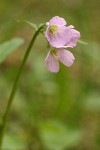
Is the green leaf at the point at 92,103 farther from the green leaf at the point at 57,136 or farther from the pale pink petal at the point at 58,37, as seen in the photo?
the pale pink petal at the point at 58,37

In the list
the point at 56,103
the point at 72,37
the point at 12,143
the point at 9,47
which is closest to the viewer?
the point at 72,37

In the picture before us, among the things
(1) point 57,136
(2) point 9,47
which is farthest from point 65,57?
(1) point 57,136

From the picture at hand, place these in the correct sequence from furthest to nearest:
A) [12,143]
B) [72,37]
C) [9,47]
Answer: [12,143]
[9,47]
[72,37]

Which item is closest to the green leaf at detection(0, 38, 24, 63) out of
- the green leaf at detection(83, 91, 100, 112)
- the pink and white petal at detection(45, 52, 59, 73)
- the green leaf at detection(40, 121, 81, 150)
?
the pink and white petal at detection(45, 52, 59, 73)

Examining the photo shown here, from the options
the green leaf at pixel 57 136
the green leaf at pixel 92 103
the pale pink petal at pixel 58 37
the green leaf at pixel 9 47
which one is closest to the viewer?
the pale pink petal at pixel 58 37

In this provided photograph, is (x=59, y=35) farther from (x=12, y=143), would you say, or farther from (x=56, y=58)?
(x=12, y=143)

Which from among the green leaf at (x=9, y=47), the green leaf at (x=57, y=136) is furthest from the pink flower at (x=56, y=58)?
the green leaf at (x=57, y=136)

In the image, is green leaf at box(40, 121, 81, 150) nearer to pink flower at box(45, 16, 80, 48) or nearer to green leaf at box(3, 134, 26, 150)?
green leaf at box(3, 134, 26, 150)
